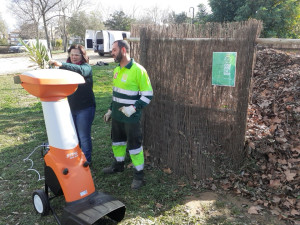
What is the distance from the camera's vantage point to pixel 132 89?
3572 mm

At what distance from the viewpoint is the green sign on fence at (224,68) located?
365 cm

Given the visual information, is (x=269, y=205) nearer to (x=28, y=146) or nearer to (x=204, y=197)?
(x=204, y=197)

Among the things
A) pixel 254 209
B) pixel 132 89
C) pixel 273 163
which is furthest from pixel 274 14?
pixel 254 209

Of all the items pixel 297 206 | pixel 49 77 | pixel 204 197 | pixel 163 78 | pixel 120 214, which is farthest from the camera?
pixel 163 78

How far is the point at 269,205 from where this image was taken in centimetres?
337

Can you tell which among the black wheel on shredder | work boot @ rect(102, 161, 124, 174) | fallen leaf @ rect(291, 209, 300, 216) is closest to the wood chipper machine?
the black wheel on shredder

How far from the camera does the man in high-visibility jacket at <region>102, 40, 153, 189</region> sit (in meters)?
3.52

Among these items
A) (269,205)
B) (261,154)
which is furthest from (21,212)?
(261,154)

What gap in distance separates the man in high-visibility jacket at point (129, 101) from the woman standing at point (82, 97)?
357 millimetres

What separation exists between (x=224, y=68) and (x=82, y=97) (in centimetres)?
217

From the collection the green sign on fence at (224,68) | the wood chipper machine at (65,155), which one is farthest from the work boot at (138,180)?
the green sign on fence at (224,68)

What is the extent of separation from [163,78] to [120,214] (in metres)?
2.29

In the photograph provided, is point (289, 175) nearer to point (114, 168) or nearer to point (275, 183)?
point (275, 183)

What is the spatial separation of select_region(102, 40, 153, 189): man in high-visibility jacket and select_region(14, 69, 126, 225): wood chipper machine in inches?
29.9
